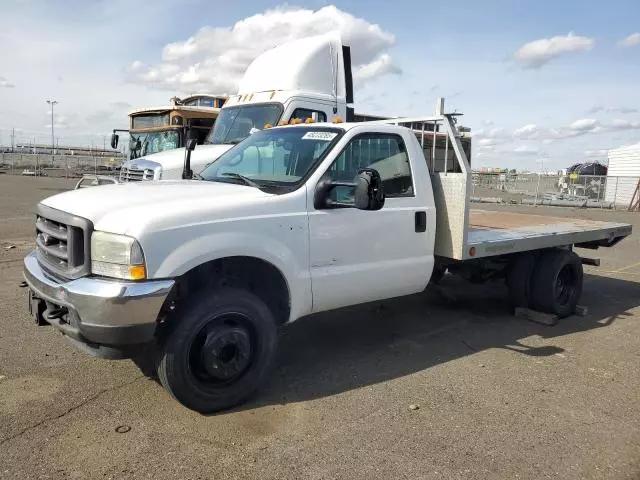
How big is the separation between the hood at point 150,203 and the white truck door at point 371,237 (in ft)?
1.99

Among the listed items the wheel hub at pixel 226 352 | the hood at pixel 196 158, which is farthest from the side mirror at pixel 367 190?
the hood at pixel 196 158

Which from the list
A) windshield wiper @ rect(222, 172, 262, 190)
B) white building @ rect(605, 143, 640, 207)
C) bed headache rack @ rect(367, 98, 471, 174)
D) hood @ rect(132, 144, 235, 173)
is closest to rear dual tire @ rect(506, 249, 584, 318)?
bed headache rack @ rect(367, 98, 471, 174)

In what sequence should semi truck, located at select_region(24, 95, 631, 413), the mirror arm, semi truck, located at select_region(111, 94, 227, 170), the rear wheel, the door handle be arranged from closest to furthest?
semi truck, located at select_region(24, 95, 631, 413), the mirror arm, the door handle, the rear wheel, semi truck, located at select_region(111, 94, 227, 170)

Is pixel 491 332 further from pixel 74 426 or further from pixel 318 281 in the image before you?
pixel 74 426

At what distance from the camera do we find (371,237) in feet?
15.1

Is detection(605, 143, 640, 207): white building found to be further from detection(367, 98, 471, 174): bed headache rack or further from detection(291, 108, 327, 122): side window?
detection(367, 98, 471, 174): bed headache rack

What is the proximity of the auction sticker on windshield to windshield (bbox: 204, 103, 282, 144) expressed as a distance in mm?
4197

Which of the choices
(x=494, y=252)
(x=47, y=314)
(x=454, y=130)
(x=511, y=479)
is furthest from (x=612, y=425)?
(x=47, y=314)

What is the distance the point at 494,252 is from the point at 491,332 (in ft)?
3.12

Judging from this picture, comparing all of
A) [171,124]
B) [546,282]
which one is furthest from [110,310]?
[171,124]

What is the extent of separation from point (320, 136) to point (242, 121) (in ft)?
16.5

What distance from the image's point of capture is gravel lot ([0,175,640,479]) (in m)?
3.23

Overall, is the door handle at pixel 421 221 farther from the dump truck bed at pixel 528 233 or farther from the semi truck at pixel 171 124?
the semi truck at pixel 171 124

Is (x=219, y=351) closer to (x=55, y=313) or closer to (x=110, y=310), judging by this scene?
(x=110, y=310)
